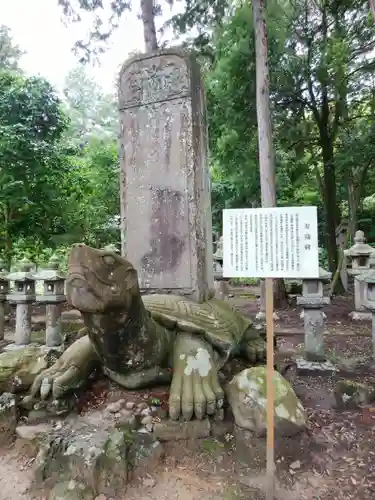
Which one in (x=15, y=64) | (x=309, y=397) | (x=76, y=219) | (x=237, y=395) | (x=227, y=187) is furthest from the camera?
(x=15, y=64)

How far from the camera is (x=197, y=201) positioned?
12.0 ft

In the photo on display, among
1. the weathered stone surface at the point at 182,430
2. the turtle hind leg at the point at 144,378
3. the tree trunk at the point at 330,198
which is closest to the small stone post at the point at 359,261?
the tree trunk at the point at 330,198

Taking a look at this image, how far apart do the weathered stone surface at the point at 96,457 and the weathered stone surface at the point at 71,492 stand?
21 millimetres

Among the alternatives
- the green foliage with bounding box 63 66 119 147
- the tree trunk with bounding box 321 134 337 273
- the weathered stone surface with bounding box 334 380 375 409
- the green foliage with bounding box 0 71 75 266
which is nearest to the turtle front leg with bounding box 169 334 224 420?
the weathered stone surface with bounding box 334 380 375 409

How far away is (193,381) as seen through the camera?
8.64ft

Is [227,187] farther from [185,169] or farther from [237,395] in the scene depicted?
[237,395]

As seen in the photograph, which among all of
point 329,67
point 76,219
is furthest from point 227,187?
point 76,219

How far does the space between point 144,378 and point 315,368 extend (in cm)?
208

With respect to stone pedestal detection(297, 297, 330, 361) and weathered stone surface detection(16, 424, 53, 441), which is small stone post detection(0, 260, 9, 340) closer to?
weathered stone surface detection(16, 424, 53, 441)

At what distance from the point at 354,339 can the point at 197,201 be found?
4015mm

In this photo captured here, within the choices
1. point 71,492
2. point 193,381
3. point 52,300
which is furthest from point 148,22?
point 71,492

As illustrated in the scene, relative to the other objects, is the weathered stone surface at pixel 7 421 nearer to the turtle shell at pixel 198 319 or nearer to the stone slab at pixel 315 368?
the turtle shell at pixel 198 319

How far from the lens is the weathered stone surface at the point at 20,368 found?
3084 millimetres

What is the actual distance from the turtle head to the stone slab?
2.47m
